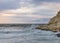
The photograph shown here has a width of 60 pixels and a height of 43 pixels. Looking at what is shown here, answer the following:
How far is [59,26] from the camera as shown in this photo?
55781 mm

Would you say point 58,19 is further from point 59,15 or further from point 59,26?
point 59,26

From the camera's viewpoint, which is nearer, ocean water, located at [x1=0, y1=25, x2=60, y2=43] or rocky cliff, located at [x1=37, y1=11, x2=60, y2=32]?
ocean water, located at [x1=0, y1=25, x2=60, y2=43]

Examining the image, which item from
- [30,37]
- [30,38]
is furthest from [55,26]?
[30,38]

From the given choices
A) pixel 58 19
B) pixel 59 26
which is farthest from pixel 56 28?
pixel 58 19

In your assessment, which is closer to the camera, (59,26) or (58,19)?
(59,26)

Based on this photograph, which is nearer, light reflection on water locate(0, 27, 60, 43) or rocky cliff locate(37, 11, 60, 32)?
light reflection on water locate(0, 27, 60, 43)

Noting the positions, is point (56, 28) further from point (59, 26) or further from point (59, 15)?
point (59, 15)

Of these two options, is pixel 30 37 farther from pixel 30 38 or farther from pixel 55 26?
pixel 55 26

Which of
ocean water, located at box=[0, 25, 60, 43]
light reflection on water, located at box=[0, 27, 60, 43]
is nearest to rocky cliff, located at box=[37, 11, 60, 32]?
ocean water, located at box=[0, 25, 60, 43]

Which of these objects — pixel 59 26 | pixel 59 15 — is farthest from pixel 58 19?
pixel 59 26

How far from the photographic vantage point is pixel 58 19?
64875mm

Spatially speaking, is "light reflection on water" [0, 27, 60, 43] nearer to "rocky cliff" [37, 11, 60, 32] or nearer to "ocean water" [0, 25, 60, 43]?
"ocean water" [0, 25, 60, 43]

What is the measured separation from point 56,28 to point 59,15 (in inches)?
489

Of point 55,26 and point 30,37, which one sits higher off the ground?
point 55,26
